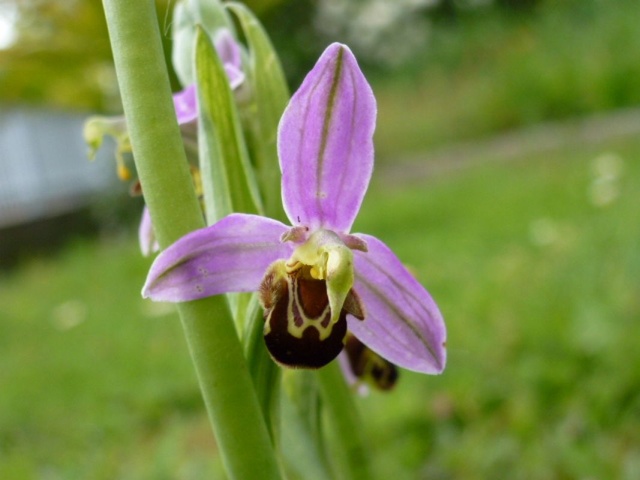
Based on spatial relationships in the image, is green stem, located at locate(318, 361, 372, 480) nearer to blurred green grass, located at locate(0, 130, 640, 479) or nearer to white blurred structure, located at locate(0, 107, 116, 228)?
blurred green grass, located at locate(0, 130, 640, 479)

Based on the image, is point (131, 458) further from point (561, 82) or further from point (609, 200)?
point (561, 82)

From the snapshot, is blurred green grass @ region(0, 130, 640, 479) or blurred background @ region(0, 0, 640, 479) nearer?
blurred green grass @ region(0, 130, 640, 479)

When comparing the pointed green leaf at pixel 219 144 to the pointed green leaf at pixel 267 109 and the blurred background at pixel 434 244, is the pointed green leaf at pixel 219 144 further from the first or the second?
the blurred background at pixel 434 244

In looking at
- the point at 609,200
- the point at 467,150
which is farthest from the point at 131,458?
the point at 467,150

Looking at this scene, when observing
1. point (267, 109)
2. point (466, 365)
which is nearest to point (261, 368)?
point (267, 109)

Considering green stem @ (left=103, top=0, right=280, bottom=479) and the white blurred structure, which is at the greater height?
green stem @ (left=103, top=0, right=280, bottom=479)

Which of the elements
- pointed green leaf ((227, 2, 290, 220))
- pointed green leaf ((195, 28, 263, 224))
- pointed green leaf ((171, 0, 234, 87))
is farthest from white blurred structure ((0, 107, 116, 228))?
pointed green leaf ((195, 28, 263, 224))
